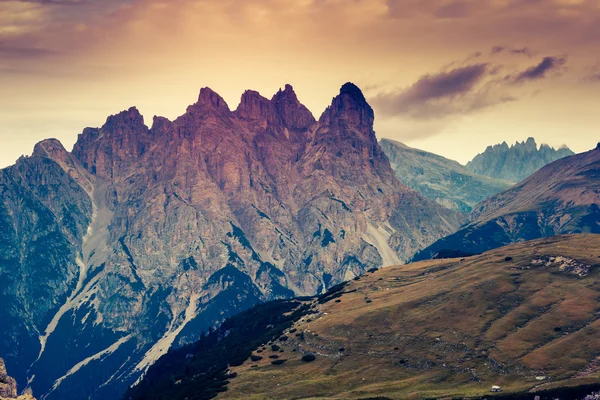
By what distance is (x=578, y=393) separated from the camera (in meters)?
199

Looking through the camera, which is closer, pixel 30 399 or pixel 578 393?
pixel 30 399

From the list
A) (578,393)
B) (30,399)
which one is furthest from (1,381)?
(578,393)

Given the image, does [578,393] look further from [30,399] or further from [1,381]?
[1,381]

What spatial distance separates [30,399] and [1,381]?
23.3 meters

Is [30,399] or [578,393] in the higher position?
[30,399]

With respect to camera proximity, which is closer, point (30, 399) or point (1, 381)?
point (30, 399)

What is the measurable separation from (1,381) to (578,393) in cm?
17978

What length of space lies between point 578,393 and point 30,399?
542ft

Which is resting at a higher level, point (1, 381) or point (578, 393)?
point (1, 381)

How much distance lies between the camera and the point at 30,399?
175250mm
